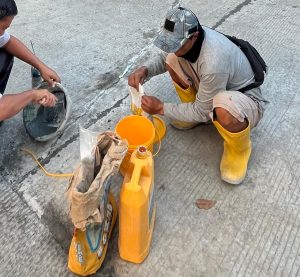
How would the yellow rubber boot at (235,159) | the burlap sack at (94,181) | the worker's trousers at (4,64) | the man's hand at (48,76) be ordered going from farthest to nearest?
the man's hand at (48,76) < the worker's trousers at (4,64) < the yellow rubber boot at (235,159) < the burlap sack at (94,181)

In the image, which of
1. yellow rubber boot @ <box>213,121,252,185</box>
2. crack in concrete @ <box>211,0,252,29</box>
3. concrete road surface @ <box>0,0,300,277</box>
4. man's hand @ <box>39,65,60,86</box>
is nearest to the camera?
concrete road surface @ <box>0,0,300,277</box>

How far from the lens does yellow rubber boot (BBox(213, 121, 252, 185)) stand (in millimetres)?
1922

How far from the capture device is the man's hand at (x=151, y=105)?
1976 mm

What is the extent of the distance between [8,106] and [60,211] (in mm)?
632

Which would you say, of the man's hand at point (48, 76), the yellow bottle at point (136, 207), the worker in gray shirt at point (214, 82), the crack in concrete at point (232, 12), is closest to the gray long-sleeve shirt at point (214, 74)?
the worker in gray shirt at point (214, 82)

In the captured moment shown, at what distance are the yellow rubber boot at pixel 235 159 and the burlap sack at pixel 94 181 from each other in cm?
70

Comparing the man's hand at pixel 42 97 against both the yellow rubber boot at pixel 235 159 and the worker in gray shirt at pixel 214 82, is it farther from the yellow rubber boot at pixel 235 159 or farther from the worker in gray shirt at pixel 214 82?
the yellow rubber boot at pixel 235 159

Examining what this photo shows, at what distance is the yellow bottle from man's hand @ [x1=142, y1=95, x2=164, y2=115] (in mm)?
501

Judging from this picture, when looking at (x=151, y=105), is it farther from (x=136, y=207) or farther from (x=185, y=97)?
(x=136, y=207)

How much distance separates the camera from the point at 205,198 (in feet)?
6.39

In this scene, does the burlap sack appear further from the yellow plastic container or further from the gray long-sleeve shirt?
the gray long-sleeve shirt

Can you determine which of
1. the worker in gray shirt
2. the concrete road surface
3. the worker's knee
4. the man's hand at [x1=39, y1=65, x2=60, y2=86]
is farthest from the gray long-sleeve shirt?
the man's hand at [x1=39, y1=65, x2=60, y2=86]

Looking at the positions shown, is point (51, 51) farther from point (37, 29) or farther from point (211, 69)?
point (211, 69)

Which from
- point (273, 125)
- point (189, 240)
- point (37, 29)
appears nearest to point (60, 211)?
point (189, 240)
